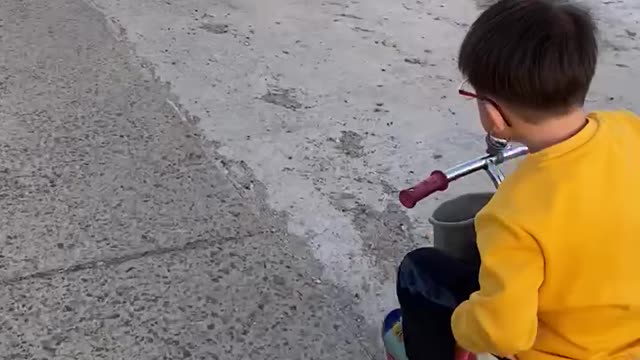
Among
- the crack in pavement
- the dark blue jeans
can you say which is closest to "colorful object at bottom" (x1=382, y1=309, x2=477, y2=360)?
the dark blue jeans

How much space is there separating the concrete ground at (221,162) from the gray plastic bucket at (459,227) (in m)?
0.89

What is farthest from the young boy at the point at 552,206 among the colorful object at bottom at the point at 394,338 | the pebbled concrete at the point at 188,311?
the pebbled concrete at the point at 188,311

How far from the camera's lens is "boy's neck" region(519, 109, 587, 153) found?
1.62 m

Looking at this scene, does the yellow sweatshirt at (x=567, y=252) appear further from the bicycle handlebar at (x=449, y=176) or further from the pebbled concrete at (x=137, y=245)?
the pebbled concrete at (x=137, y=245)

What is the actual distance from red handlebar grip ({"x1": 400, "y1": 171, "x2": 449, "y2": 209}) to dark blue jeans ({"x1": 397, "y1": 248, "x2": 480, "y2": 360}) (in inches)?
4.2

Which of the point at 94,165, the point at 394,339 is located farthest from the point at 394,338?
the point at 94,165

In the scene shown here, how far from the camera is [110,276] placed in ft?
9.95

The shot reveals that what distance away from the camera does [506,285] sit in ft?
4.94

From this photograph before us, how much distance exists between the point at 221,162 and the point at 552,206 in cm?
237

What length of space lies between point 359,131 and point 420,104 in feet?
1.39

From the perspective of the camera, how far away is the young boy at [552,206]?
151cm

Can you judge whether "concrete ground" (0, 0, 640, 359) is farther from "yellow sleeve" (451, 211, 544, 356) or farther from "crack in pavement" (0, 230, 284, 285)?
"yellow sleeve" (451, 211, 544, 356)

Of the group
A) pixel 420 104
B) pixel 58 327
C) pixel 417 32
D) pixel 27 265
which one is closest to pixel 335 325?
pixel 58 327

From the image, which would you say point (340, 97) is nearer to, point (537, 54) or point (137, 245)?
point (137, 245)
